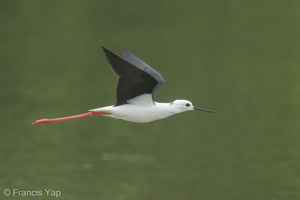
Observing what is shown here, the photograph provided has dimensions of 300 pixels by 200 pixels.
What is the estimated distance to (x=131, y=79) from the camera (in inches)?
280

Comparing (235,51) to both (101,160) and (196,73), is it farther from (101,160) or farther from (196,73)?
(101,160)

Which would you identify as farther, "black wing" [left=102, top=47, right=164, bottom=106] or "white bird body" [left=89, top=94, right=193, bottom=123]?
"white bird body" [left=89, top=94, right=193, bottom=123]

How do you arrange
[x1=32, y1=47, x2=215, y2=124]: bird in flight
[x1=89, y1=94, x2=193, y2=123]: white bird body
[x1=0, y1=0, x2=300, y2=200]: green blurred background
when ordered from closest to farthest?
[x1=32, y1=47, x2=215, y2=124]: bird in flight → [x1=89, y1=94, x2=193, y2=123]: white bird body → [x1=0, y1=0, x2=300, y2=200]: green blurred background

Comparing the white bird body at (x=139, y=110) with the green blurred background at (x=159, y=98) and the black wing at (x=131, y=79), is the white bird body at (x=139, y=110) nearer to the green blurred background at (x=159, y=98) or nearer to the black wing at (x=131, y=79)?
the black wing at (x=131, y=79)

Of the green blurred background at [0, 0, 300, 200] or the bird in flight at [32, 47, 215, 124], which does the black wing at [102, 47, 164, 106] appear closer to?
the bird in flight at [32, 47, 215, 124]

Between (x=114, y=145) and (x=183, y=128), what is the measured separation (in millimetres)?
1054

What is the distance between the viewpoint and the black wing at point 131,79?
22.6 ft

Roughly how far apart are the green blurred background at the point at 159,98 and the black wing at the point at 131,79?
5.97 feet

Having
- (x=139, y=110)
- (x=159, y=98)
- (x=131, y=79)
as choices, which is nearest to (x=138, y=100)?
(x=139, y=110)

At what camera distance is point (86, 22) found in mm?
14828

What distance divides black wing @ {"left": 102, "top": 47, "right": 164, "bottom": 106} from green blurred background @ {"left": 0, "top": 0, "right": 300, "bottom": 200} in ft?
5.97

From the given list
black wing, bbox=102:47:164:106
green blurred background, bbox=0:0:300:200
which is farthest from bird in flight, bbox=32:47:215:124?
green blurred background, bbox=0:0:300:200

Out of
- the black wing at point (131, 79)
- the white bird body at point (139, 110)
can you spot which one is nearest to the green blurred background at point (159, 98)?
the white bird body at point (139, 110)

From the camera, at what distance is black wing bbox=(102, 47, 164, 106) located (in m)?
6.88
